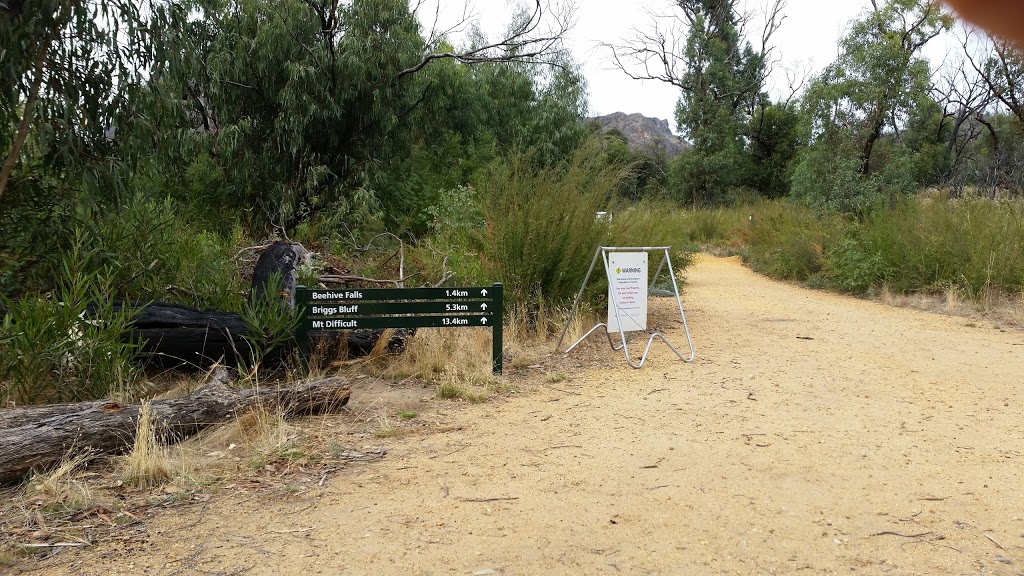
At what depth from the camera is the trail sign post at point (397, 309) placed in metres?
6.36

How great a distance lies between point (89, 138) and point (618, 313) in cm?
536

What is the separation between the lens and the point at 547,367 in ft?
24.7

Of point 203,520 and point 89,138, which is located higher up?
point 89,138

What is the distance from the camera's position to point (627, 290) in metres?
7.98

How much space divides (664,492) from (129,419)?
3.23 metres

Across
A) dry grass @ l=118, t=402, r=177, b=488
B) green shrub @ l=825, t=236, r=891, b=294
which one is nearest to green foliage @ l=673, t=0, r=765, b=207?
green shrub @ l=825, t=236, r=891, b=294

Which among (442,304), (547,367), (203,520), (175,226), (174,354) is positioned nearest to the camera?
(203,520)

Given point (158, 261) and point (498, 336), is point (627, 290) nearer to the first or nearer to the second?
point (498, 336)

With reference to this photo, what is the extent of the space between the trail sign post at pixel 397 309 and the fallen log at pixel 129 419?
35.2 inches

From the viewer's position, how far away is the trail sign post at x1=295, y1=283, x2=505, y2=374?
636cm

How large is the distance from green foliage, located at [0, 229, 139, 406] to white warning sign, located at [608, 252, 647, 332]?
4.63 m

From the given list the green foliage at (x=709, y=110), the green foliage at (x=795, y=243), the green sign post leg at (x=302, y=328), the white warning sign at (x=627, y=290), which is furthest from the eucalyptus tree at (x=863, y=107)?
the green foliage at (x=709, y=110)

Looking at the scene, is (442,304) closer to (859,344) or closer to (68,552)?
(68,552)

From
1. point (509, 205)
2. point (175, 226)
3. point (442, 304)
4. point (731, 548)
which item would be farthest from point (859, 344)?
point (175, 226)
